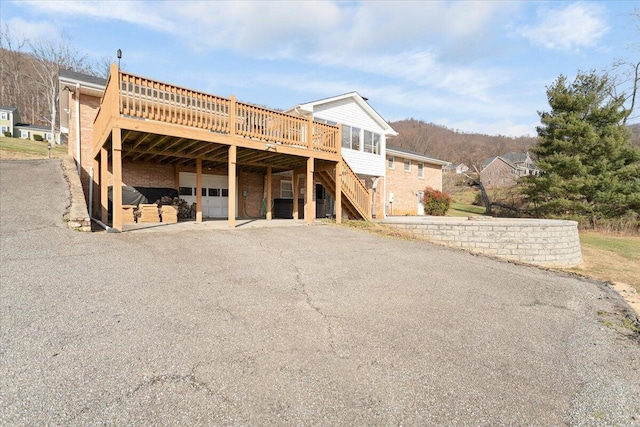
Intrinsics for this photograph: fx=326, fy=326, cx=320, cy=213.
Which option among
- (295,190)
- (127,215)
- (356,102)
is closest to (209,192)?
(295,190)

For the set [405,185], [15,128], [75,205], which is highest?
[15,128]

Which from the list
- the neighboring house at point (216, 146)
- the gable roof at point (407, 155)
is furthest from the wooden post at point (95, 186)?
the gable roof at point (407, 155)

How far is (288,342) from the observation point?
3393mm

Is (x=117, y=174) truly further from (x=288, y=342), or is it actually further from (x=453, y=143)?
(x=453, y=143)

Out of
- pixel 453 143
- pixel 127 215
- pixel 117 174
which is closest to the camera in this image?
pixel 117 174

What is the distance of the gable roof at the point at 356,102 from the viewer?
580 inches

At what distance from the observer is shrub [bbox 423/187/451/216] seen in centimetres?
2375

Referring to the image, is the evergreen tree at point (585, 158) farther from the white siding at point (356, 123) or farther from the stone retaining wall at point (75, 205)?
the stone retaining wall at point (75, 205)

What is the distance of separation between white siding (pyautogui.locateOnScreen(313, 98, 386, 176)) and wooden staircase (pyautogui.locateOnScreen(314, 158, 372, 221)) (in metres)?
3.03

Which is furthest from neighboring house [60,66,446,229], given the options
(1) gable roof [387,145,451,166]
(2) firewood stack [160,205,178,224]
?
(1) gable roof [387,145,451,166]

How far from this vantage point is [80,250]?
607cm

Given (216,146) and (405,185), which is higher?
(216,146)

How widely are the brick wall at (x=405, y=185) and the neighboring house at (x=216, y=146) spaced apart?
250cm

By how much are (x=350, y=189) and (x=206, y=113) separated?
624 centimetres
